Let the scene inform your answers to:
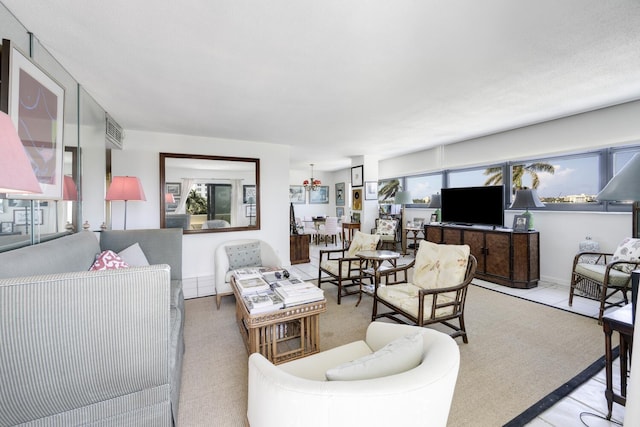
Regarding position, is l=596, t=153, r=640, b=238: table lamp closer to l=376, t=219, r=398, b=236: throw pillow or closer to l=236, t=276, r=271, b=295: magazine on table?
l=236, t=276, r=271, b=295: magazine on table

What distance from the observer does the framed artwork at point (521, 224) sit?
386 centimetres

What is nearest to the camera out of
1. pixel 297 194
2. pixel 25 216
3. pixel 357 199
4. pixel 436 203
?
pixel 25 216

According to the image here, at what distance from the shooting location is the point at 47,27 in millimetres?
1665

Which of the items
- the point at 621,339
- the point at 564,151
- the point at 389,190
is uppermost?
the point at 564,151

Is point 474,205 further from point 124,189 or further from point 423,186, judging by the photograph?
point 124,189

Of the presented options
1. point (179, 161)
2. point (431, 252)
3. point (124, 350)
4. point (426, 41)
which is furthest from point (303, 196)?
point (124, 350)

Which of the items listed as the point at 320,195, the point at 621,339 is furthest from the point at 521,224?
the point at 320,195

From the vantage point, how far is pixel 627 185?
56.8 inches

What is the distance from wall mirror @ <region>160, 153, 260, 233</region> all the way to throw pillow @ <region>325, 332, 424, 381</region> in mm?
3892

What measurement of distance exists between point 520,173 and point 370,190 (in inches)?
114

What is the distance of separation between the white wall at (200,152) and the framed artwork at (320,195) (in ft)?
16.0

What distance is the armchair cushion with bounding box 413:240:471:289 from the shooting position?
244cm

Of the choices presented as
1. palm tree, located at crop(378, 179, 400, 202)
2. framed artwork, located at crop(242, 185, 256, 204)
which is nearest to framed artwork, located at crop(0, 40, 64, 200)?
framed artwork, located at crop(242, 185, 256, 204)

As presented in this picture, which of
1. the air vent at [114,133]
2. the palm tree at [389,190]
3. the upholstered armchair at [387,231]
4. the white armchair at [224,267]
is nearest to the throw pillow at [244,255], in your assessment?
the white armchair at [224,267]
